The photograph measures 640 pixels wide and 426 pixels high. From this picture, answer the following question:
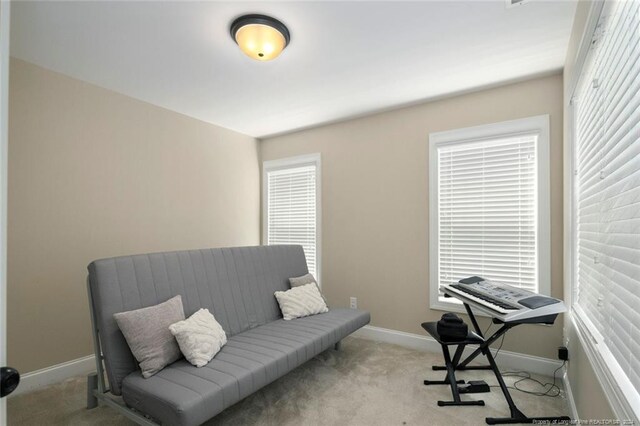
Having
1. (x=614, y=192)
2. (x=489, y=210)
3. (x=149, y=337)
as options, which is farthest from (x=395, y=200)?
(x=149, y=337)

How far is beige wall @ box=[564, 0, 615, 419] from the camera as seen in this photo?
1497 millimetres

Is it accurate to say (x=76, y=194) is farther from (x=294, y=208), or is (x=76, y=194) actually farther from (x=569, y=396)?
(x=569, y=396)

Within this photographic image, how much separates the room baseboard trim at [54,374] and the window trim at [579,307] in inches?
142

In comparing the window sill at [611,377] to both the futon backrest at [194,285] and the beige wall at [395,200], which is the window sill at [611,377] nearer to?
the beige wall at [395,200]

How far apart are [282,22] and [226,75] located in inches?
36.1

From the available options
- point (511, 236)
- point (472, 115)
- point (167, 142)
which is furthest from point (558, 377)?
point (167, 142)

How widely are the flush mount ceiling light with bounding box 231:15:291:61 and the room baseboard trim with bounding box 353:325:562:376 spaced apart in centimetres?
290

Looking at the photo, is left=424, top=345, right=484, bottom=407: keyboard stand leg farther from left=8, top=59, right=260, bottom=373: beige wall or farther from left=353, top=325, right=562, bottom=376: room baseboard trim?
left=8, top=59, right=260, bottom=373: beige wall

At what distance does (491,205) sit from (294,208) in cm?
237

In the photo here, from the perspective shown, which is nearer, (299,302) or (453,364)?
(453,364)

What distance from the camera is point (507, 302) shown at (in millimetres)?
2109

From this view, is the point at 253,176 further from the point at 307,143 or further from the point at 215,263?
the point at 215,263

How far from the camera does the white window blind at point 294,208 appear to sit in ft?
14.0

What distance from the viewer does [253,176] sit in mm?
4621
